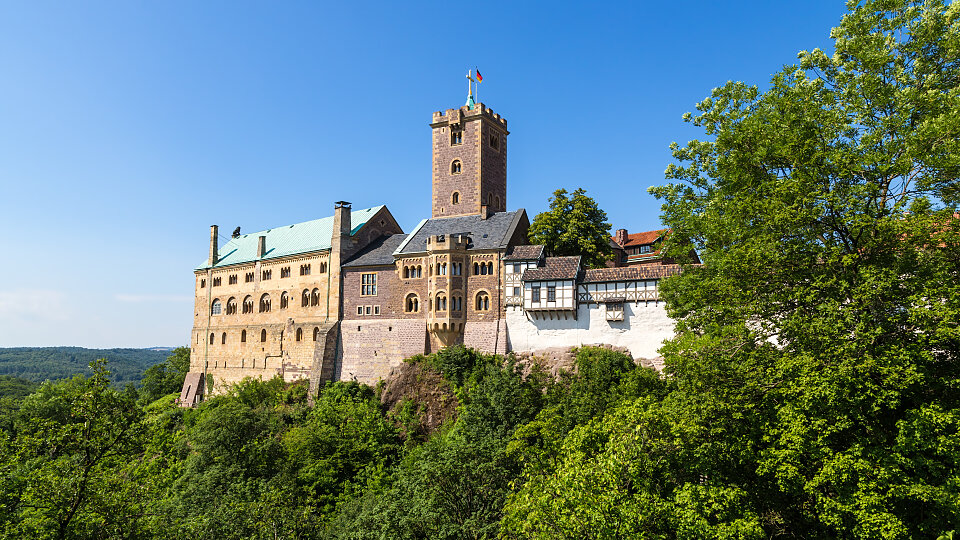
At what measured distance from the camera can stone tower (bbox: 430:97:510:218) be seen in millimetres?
50188

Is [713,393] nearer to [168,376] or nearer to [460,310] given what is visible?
[460,310]

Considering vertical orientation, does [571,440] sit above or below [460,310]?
below

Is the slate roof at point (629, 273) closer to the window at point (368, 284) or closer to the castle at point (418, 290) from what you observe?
the castle at point (418, 290)

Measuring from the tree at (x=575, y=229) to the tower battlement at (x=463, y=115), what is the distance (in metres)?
9.81

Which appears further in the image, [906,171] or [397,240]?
[397,240]

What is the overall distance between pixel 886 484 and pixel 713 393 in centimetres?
440

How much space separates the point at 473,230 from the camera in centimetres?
4672

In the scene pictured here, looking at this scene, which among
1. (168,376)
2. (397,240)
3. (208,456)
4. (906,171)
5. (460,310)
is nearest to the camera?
(906,171)

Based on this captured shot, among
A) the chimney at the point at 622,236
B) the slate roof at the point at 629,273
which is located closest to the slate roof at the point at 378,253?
the slate roof at the point at 629,273

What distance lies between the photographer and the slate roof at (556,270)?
4034 centimetres

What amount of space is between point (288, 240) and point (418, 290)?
677 inches

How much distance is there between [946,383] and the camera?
14820mm

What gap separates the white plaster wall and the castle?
2.9 inches

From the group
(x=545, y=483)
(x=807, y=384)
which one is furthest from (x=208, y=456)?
(x=807, y=384)
